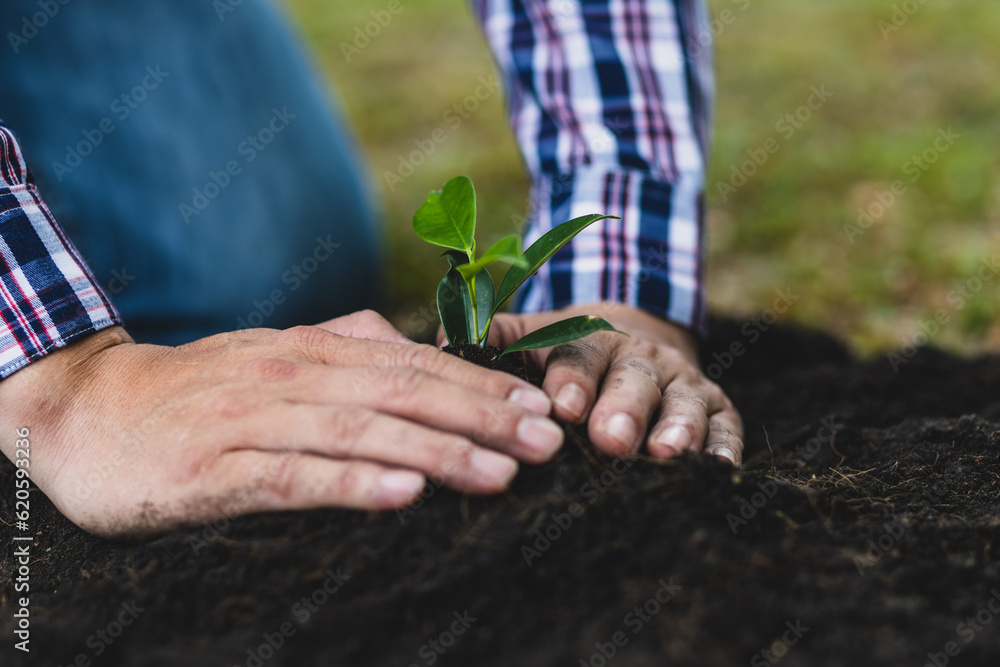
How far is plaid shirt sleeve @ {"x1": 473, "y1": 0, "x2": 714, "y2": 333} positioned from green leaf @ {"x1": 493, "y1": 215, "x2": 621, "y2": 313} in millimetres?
553

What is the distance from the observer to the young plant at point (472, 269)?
117 cm

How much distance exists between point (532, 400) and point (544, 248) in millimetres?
285

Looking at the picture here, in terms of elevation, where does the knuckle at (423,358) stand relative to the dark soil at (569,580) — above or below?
above

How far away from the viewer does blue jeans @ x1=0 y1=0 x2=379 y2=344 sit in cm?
212

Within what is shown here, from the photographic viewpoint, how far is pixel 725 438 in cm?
139

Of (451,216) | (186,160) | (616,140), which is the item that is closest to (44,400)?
(451,216)

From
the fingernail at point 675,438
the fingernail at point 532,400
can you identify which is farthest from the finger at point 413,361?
the fingernail at point 675,438

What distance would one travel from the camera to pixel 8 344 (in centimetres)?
123

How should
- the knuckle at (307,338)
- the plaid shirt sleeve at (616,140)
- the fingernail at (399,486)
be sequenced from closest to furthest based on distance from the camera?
the fingernail at (399,486) < the knuckle at (307,338) < the plaid shirt sleeve at (616,140)

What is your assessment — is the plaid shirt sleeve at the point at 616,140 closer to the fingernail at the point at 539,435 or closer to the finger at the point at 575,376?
the finger at the point at 575,376

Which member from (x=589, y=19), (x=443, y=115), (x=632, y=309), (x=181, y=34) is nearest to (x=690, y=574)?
(x=632, y=309)

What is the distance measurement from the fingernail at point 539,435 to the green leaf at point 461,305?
11.5 inches

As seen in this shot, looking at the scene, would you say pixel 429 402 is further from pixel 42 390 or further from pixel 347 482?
pixel 42 390

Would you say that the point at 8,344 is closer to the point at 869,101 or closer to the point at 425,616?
the point at 425,616
